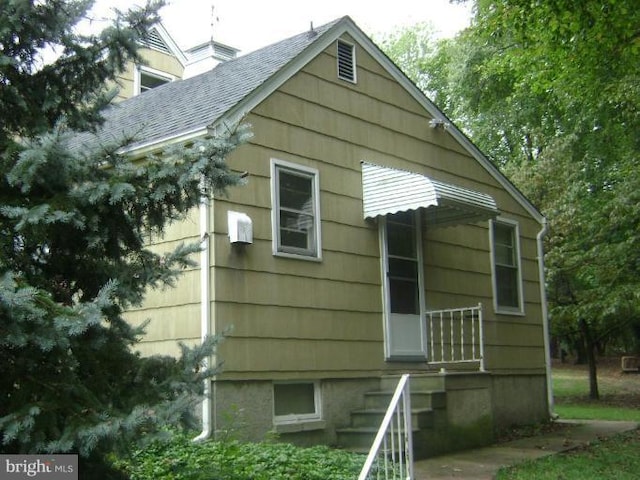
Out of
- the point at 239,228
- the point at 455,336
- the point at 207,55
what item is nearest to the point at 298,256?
the point at 239,228

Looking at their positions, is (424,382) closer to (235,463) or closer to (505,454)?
(505,454)

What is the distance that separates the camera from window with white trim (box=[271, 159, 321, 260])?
8.47 meters

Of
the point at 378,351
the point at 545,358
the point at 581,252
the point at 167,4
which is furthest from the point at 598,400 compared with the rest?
the point at 167,4

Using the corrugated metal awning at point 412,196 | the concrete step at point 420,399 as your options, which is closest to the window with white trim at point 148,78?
the corrugated metal awning at point 412,196

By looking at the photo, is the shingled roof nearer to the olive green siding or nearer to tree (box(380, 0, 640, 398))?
the olive green siding

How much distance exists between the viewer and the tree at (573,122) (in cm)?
980

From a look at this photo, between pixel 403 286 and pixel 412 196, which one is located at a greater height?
pixel 412 196

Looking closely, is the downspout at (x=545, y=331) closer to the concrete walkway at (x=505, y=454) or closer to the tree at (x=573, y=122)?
the concrete walkway at (x=505, y=454)

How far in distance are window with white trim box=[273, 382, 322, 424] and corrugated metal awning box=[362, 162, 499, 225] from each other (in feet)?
7.61

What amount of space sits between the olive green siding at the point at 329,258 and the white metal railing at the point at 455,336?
0.63 ft

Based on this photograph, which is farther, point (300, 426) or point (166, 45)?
point (166, 45)

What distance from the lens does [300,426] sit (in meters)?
8.20

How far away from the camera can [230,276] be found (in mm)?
7801

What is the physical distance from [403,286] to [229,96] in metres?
3.36
